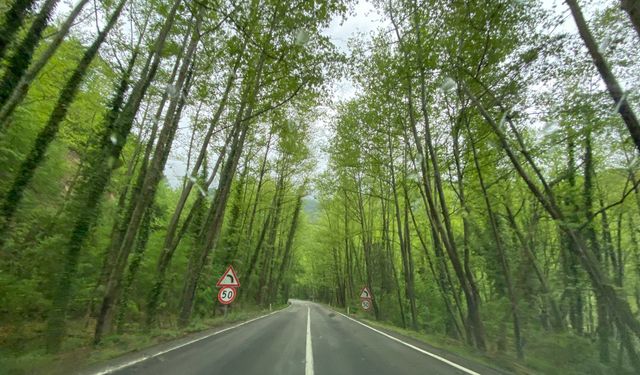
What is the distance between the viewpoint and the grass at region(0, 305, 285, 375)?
4.49 metres

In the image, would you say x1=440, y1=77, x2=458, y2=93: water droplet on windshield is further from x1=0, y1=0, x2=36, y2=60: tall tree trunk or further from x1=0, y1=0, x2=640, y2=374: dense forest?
x1=0, y1=0, x2=36, y2=60: tall tree trunk

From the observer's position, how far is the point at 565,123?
8211 millimetres

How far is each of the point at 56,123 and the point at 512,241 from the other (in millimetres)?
17840

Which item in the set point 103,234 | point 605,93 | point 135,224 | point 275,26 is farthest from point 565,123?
point 103,234

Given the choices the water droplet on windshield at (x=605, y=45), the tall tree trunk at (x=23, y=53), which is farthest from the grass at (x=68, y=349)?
the water droplet on windshield at (x=605, y=45)

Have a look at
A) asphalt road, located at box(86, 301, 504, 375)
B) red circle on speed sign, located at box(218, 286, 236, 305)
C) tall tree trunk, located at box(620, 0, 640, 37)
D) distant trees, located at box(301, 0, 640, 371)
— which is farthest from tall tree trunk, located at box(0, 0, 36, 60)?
tall tree trunk, located at box(620, 0, 640, 37)

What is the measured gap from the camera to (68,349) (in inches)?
266

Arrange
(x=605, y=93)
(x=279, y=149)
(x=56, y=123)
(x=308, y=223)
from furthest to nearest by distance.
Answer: (x=308, y=223), (x=279, y=149), (x=56, y=123), (x=605, y=93)

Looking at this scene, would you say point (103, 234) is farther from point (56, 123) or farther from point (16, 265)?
point (56, 123)

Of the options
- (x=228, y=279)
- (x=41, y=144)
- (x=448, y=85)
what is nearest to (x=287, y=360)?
(x=228, y=279)

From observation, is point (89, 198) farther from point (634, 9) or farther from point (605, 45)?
point (605, 45)

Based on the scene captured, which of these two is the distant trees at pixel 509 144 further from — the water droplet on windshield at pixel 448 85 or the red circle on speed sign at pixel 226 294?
the red circle on speed sign at pixel 226 294

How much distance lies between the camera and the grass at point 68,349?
449 centimetres

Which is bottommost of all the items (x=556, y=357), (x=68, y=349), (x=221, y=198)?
(x=68, y=349)
